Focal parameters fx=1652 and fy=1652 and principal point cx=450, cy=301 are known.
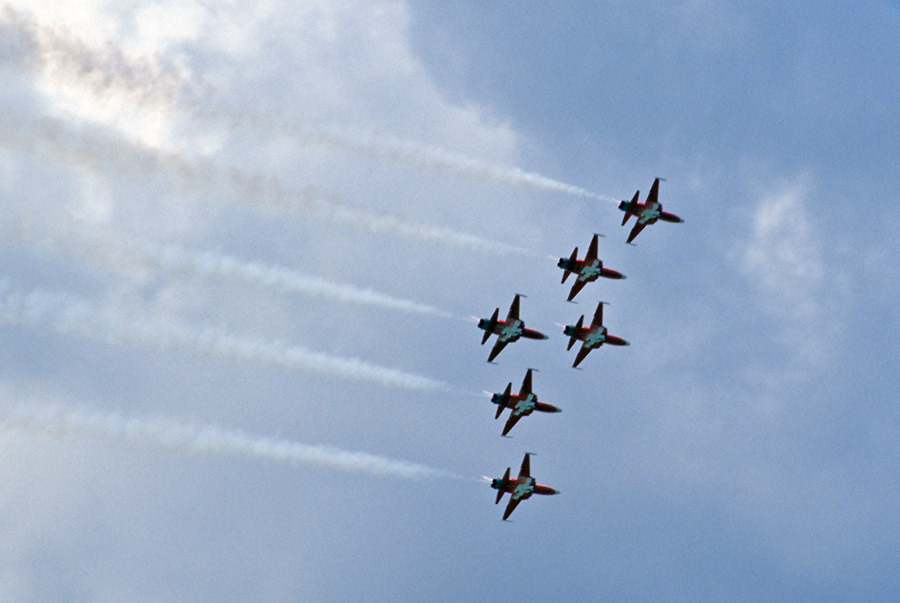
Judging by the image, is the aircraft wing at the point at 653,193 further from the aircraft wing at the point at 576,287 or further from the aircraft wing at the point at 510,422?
the aircraft wing at the point at 510,422

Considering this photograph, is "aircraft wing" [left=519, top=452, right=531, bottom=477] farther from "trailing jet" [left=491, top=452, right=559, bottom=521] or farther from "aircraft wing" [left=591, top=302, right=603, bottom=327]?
"aircraft wing" [left=591, top=302, right=603, bottom=327]

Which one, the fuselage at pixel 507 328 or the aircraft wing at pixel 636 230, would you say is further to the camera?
the aircraft wing at pixel 636 230

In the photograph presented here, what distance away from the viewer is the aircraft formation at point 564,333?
3676 inches

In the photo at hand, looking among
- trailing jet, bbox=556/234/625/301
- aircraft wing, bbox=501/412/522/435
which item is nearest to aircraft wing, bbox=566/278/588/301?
trailing jet, bbox=556/234/625/301

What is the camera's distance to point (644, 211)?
316ft

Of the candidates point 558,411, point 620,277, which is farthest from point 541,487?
point 620,277

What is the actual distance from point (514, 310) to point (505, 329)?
3.99 feet

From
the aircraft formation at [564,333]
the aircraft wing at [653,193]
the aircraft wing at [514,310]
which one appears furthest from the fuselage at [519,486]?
the aircraft wing at [653,193]

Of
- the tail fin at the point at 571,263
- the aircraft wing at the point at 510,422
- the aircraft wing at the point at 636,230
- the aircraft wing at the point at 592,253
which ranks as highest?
the aircraft wing at the point at 636,230

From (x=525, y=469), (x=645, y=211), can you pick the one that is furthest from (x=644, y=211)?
(x=525, y=469)

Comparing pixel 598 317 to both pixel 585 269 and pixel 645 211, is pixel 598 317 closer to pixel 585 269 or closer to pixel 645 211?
pixel 585 269

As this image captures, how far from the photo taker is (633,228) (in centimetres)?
9700

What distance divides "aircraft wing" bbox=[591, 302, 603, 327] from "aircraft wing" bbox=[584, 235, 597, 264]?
2.75 m

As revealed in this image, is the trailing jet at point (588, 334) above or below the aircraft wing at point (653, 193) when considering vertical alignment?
below
